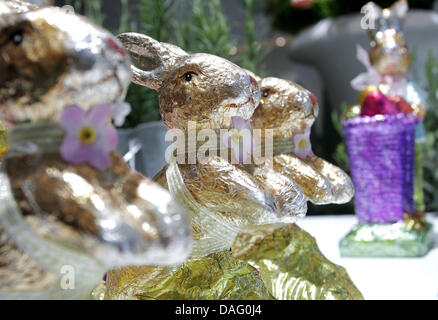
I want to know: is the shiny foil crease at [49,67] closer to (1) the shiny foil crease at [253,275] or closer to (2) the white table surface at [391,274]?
(1) the shiny foil crease at [253,275]

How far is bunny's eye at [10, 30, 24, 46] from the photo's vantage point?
0.46m

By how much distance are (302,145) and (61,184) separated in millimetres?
645

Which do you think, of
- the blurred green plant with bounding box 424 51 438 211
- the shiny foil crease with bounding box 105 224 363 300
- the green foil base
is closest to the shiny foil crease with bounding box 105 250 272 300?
the shiny foil crease with bounding box 105 224 363 300

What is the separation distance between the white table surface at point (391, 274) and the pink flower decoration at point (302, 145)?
321 millimetres

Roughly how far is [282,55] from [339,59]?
30cm

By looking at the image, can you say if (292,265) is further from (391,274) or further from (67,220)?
(67,220)

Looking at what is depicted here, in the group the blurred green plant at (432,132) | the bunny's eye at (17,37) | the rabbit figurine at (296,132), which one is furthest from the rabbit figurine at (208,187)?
the blurred green plant at (432,132)

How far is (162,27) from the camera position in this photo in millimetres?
1451

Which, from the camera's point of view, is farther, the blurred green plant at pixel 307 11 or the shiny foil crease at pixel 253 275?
the blurred green plant at pixel 307 11

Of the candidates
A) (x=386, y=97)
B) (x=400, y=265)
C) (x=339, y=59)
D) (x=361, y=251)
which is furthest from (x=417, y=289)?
(x=339, y=59)

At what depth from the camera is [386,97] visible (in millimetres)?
1544

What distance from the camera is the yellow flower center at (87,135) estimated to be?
468 millimetres

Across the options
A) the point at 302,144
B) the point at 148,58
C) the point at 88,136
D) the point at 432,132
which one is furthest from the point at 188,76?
the point at 432,132

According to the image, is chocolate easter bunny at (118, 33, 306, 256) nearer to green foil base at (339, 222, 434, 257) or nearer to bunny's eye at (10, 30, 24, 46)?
bunny's eye at (10, 30, 24, 46)
